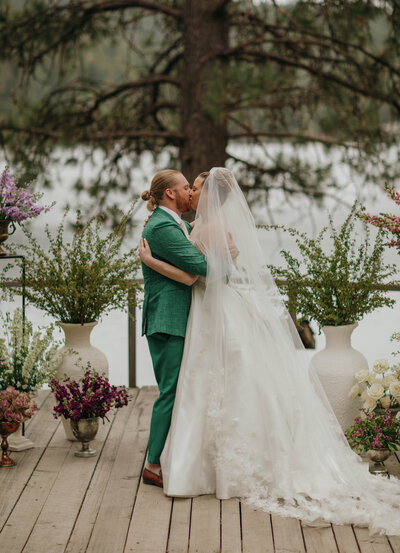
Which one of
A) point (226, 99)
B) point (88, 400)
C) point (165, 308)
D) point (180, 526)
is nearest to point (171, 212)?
point (165, 308)

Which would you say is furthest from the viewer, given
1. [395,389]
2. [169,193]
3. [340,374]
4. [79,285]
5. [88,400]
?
[79,285]

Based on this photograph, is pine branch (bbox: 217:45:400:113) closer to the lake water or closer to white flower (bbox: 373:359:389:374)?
the lake water

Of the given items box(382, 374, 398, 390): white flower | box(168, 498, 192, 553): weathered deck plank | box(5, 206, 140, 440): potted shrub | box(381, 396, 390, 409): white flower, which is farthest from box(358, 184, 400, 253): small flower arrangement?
box(168, 498, 192, 553): weathered deck plank

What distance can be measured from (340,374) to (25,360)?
1.80 meters

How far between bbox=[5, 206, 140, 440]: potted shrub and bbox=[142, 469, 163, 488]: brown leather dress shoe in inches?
33.5

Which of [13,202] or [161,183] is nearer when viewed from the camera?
[161,183]

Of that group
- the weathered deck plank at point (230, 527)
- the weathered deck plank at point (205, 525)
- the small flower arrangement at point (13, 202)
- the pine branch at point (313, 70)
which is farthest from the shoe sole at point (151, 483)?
the pine branch at point (313, 70)

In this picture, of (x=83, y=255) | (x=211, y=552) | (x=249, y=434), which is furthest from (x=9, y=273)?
(x=211, y=552)

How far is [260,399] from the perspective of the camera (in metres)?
3.93

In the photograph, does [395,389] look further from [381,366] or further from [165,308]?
[165,308]

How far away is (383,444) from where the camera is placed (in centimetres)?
407

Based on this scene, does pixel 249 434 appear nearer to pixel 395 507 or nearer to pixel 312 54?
pixel 395 507

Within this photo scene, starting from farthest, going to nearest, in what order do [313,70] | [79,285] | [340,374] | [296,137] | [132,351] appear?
[296,137], [313,70], [132,351], [79,285], [340,374]

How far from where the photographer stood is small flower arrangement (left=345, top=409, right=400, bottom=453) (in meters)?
4.07
